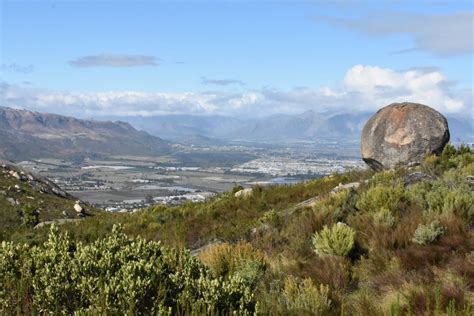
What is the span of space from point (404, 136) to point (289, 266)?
16.3 m

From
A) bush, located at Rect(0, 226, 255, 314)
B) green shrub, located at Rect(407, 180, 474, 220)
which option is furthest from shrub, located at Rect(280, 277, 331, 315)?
green shrub, located at Rect(407, 180, 474, 220)

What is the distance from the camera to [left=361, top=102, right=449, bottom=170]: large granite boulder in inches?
919

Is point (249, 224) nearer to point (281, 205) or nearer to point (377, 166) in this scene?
point (281, 205)

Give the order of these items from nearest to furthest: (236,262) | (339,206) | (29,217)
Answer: (236,262) → (339,206) → (29,217)

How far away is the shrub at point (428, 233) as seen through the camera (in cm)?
958

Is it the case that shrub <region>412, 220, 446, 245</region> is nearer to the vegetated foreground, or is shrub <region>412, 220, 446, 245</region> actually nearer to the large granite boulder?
the vegetated foreground

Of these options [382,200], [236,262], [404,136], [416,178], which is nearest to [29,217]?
[404,136]

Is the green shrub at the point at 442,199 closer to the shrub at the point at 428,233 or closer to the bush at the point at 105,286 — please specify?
the shrub at the point at 428,233

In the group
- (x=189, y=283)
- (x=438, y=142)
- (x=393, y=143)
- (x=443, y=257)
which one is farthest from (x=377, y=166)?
(x=189, y=283)

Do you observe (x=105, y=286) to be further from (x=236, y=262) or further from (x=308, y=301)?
(x=236, y=262)

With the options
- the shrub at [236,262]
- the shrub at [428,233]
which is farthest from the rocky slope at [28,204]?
the shrub at [428,233]

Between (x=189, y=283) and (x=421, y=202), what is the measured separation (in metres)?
8.65

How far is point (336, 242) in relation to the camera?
983 cm

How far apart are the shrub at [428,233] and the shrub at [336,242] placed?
1329 millimetres
